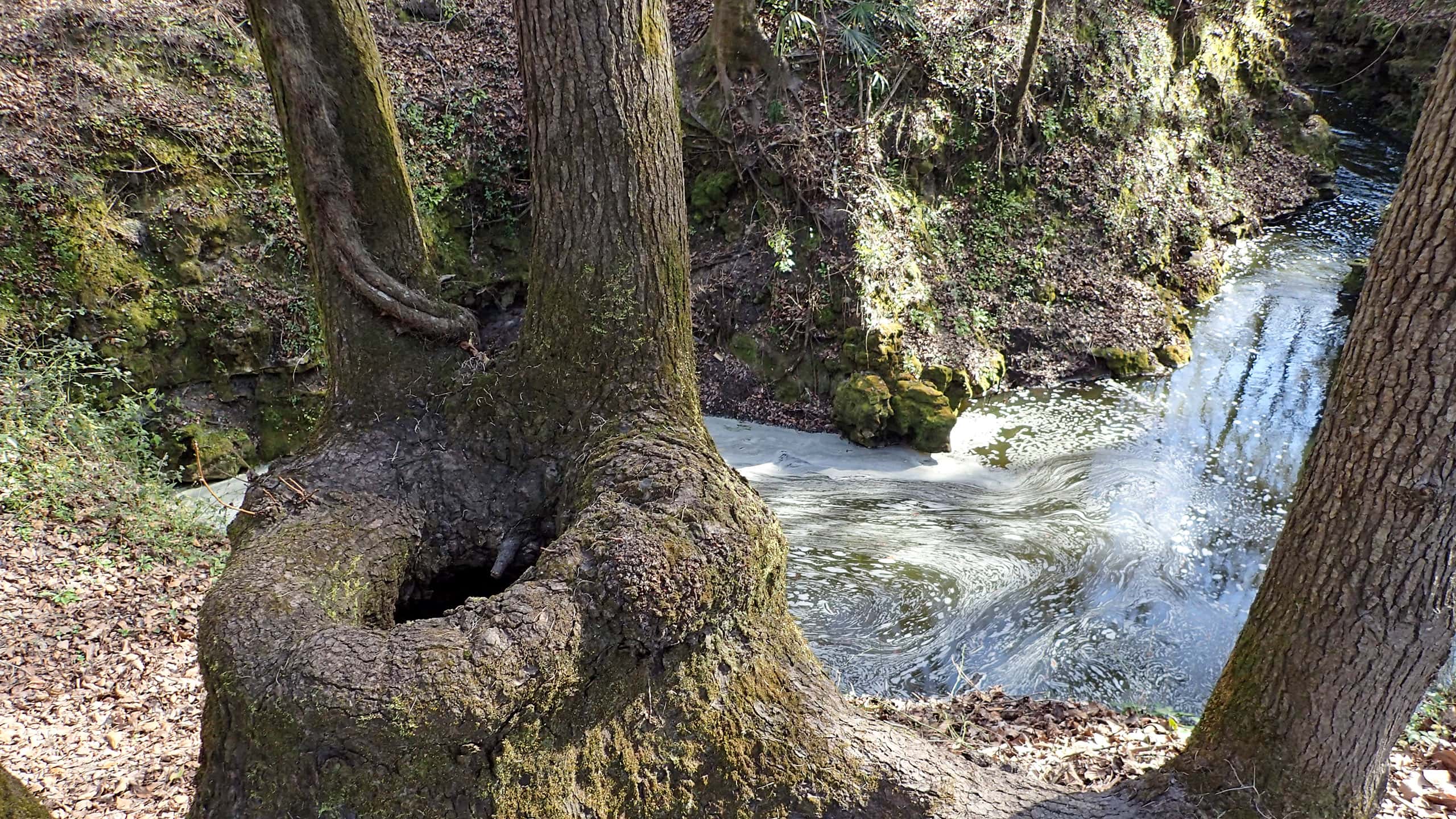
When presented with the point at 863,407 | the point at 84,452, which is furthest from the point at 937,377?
the point at 84,452

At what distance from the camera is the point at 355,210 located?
3.51m

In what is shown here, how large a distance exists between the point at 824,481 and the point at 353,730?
232 inches

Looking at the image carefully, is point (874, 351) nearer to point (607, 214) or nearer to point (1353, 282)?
point (607, 214)

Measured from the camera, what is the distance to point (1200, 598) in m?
6.44

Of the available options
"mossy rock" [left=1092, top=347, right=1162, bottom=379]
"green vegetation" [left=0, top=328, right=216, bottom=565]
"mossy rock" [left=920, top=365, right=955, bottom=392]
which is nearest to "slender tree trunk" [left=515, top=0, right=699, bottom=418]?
"green vegetation" [left=0, top=328, right=216, bottom=565]

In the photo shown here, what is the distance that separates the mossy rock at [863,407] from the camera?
8273mm

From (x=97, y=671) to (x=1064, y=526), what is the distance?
6.91 metres

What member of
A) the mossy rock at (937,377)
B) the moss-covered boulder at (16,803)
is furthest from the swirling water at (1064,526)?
the moss-covered boulder at (16,803)

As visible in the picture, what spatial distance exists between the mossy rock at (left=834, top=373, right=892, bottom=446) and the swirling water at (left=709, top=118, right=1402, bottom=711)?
0.23m

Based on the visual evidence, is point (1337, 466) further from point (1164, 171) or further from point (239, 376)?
point (1164, 171)

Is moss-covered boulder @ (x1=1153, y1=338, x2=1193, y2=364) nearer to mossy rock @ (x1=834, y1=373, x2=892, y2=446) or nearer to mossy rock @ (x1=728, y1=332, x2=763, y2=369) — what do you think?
mossy rock @ (x1=834, y1=373, x2=892, y2=446)

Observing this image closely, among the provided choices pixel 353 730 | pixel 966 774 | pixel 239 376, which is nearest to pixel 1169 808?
pixel 966 774

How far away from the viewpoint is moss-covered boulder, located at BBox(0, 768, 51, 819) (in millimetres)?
2066

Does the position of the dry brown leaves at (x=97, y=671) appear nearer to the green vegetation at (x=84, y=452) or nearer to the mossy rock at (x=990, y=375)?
the green vegetation at (x=84, y=452)
